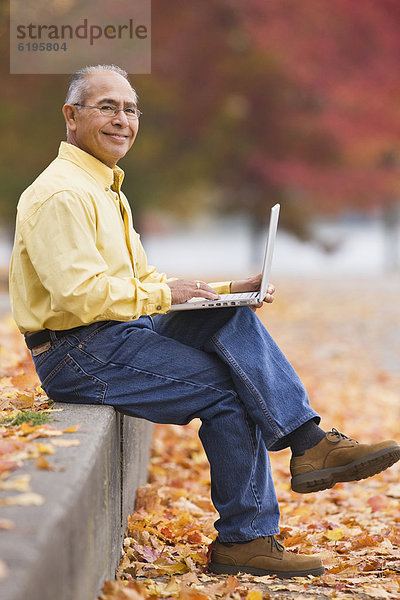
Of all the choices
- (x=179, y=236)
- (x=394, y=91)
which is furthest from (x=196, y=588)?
(x=179, y=236)

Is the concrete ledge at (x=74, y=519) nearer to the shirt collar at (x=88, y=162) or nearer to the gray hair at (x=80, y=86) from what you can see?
the shirt collar at (x=88, y=162)

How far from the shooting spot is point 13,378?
3.77 m

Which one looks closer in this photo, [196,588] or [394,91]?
[196,588]

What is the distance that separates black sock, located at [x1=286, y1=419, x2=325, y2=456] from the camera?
305 cm

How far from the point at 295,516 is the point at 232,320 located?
4.77 ft

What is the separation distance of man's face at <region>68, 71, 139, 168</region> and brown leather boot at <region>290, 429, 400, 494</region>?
4.39 ft

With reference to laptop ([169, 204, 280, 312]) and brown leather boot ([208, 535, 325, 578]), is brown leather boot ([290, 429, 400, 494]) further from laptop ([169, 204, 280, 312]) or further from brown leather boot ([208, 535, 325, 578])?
laptop ([169, 204, 280, 312])

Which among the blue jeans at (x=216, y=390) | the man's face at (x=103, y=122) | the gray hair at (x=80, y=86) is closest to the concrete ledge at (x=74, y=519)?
the blue jeans at (x=216, y=390)

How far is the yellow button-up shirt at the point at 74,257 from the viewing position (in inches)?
111

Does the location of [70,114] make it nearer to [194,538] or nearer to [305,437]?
[305,437]

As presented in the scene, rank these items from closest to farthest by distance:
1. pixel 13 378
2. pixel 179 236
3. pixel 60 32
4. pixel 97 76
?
pixel 97 76, pixel 13 378, pixel 60 32, pixel 179 236

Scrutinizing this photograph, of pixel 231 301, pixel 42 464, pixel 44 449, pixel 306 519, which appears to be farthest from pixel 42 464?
pixel 306 519

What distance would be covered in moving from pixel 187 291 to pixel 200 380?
0.32 meters

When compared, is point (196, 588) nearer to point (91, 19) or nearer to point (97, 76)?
point (97, 76)
